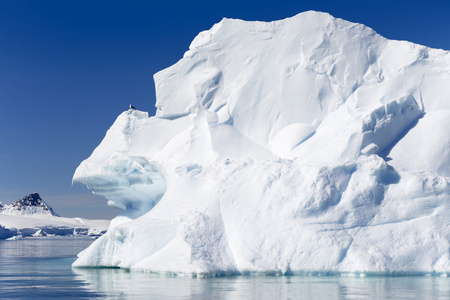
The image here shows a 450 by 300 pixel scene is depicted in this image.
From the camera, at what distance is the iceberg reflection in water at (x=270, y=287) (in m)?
12.5

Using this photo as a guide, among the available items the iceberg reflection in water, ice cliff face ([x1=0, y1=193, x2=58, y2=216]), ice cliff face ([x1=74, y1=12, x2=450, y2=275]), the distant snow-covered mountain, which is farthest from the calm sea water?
ice cliff face ([x1=0, y1=193, x2=58, y2=216])

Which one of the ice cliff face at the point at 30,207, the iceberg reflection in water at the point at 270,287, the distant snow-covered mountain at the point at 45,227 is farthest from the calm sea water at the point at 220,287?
the ice cliff face at the point at 30,207

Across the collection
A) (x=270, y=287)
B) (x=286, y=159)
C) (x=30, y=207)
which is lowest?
(x=270, y=287)

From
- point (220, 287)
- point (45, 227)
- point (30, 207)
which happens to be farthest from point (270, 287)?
point (30, 207)

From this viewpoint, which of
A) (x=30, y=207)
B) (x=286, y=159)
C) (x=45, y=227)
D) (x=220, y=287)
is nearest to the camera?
(x=220, y=287)

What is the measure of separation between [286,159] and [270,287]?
6.23 metres

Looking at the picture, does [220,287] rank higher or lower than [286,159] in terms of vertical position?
lower

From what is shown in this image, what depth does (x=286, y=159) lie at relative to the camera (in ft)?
63.9

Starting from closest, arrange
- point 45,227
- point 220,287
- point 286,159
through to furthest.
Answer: point 220,287
point 286,159
point 45,227

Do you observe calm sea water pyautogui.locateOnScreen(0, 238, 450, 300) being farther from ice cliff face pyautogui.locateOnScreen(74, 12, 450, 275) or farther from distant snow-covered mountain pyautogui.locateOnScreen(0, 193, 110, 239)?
distant snow-covered mountain pyautogui.locateOnScreen(0, 193, 110, 239)

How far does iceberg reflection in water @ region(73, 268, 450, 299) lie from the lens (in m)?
12.5

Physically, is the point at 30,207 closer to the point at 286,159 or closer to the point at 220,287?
the point at 286,159

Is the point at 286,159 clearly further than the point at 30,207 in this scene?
No

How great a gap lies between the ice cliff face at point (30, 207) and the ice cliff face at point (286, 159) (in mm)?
123868
